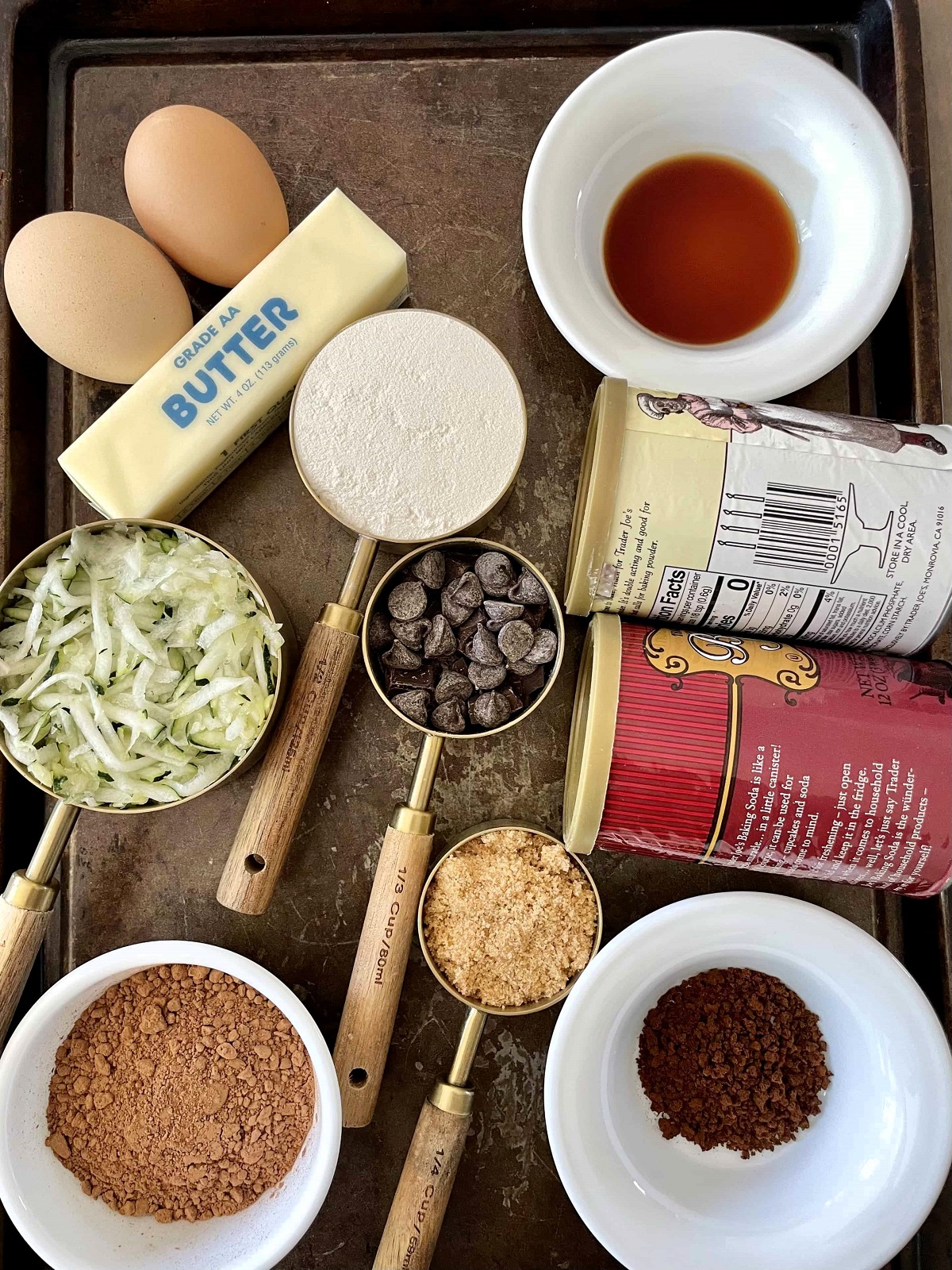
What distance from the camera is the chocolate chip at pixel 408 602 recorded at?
0.91m

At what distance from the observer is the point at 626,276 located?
3.27ft

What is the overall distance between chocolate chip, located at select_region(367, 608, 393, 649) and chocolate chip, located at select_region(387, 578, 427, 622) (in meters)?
0.02

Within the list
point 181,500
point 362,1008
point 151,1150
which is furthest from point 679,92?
point 151,1150

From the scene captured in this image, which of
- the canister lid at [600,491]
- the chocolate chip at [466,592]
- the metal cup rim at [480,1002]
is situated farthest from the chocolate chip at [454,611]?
the metal cup rim at [480,1002]

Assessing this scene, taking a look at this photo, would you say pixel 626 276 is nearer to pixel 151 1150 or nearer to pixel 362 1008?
pixel 362 1008

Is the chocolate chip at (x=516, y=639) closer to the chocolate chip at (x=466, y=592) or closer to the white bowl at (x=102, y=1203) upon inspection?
the chocolate chip at (x=466, y=592)

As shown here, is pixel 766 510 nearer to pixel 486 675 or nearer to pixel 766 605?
pixel 766 605

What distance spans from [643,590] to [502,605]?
0.49 feet

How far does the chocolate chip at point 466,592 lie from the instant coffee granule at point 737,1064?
492 millimetres

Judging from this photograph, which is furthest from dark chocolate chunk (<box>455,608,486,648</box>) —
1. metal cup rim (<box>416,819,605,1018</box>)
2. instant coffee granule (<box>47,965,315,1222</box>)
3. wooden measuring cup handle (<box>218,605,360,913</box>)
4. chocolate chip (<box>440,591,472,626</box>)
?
instant coffee granule (<box>47,965,315,1222</box>)

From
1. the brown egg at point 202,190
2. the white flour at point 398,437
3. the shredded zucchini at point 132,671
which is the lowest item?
the shredded zucchini at point 132,671

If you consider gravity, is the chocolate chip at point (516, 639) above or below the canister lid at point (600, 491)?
below

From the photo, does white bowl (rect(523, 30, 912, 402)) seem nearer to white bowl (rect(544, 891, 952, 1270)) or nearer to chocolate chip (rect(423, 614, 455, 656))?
chocolate chip (rect(423, 614, 455, 656))

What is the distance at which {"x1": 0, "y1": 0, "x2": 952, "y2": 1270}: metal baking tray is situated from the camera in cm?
98
